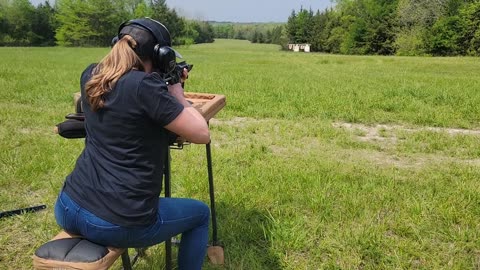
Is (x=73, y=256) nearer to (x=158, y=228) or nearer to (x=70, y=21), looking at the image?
(x=158, y=228)

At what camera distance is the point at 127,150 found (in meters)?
2.07

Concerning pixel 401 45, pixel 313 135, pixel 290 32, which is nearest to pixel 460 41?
pixel 401 45

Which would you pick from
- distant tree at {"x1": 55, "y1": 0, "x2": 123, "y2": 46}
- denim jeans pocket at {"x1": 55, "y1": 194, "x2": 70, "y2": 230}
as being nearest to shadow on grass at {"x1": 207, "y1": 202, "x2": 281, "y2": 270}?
denim jeans pocket at {"x1": 55, "y1": 194, "x2": 70, "y2": 230}

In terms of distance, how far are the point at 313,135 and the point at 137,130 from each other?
5.42 meters

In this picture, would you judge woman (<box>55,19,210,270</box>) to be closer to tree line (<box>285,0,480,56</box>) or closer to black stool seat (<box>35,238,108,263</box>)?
black stool seat (<box>35,238,108,263</box>)

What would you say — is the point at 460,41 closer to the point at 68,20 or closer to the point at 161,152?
the point at 161,152

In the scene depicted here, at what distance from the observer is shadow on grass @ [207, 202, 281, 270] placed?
3.31 metres

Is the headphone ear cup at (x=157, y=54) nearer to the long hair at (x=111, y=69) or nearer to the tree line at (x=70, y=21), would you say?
the long hair at (x=111, y=69)

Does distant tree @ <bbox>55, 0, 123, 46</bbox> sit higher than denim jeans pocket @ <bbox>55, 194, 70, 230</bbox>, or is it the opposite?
distant tree @ <bbox>55, 0, 123, 46</bbox>

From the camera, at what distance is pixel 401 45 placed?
54.2 metres

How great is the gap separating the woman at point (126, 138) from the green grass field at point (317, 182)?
123cm

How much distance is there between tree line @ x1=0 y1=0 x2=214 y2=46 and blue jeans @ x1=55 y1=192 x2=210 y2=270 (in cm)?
7468

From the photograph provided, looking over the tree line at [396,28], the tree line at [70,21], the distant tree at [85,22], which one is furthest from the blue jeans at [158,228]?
the distant tree at [85,22]

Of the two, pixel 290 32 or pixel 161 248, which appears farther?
pixel 290 32
